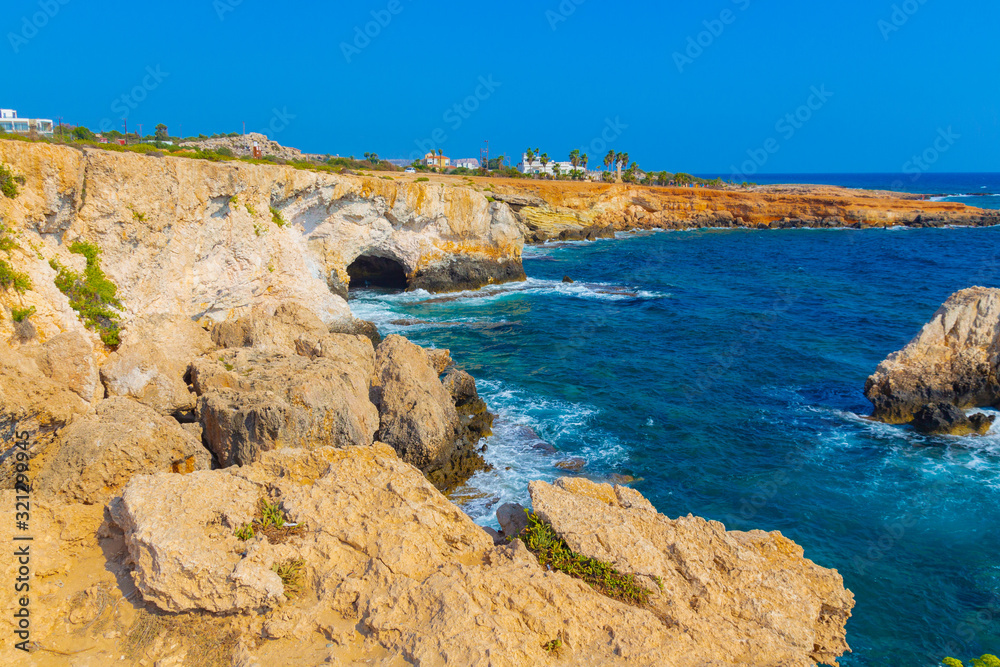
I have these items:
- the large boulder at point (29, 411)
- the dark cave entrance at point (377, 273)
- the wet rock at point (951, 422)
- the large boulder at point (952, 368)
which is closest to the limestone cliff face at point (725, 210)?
the dark cave entrance at point (377, 273)

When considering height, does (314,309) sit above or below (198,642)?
above

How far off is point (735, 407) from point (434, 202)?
77.1 feet

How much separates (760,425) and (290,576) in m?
16.5

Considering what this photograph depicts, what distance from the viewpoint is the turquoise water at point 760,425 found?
12.7 metres

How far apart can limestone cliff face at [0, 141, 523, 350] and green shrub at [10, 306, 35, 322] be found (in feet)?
0.59

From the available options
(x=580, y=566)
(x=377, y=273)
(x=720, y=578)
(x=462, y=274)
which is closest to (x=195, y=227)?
(x=580, y=566)

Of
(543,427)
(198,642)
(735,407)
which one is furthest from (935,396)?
(198,642)

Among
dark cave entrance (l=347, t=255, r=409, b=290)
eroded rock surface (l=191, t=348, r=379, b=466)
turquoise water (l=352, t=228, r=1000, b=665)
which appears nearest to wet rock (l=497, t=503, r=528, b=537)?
turquoise water (l=352, t=228, r=1000, b=665)

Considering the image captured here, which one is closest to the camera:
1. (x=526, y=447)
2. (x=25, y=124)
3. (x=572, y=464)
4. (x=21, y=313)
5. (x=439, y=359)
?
(x=21, y=313)

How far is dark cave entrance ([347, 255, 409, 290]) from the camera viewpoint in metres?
41.0

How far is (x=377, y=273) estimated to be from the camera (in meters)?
42.2

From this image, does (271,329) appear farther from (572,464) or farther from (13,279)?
(572,464)

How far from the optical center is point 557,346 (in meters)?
28.3

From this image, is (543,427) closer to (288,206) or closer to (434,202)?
(288,206)
